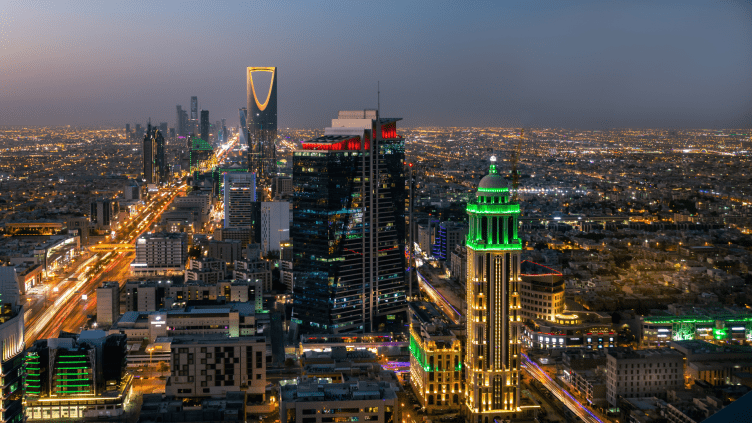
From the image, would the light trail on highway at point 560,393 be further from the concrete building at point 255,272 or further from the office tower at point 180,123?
the office tower at point 180,123

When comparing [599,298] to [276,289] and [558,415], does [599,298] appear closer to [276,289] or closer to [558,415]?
[558,415]

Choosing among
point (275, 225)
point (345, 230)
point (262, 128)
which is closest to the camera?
point (345, 230)

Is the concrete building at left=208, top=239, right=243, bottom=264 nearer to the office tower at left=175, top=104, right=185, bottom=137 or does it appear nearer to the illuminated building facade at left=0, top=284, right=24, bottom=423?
the illuminated building facade at left=0, top=284, right=24, bottom=423

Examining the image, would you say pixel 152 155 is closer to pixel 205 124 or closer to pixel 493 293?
pixel 205 124

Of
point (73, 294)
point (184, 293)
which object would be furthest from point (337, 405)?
point (73, 294)

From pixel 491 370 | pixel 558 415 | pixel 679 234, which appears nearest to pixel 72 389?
pixel 491 370

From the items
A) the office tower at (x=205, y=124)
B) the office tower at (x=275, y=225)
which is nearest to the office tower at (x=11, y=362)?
the office tower at (x=275, y=225)

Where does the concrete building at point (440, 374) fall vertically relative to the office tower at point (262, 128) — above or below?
below
